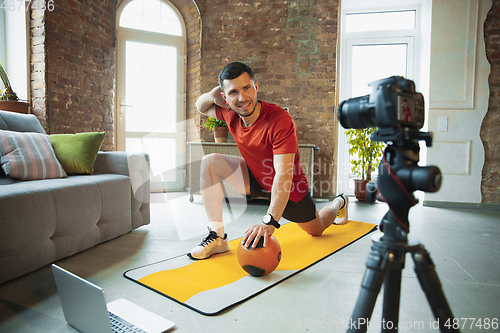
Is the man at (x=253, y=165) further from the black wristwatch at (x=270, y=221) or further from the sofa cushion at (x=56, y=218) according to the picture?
the sofa cushion at (x=56, y=218)

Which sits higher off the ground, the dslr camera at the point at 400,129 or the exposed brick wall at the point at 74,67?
the exposed brick wall at the point at 74,67

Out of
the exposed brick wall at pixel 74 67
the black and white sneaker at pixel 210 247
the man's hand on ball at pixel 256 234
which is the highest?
the exposed brick wall at pixel 74 67

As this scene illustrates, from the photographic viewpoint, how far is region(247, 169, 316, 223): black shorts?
1.85m

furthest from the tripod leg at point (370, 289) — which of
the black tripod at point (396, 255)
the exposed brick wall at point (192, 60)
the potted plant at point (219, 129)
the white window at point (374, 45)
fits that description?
the white window at point (374, 45)

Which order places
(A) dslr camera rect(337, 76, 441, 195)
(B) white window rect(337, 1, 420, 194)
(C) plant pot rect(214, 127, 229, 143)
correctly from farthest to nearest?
(B) white window rect(337, 1, 420, 194), (C) plant pot rect(214, 127, 229, 143), (A) dslr camera rect(337, 76, 441, 195)

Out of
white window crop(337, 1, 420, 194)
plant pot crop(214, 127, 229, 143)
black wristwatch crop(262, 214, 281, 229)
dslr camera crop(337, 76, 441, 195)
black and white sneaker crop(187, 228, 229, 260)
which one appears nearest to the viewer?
dslr camera crop(337, 76, 441, 195)

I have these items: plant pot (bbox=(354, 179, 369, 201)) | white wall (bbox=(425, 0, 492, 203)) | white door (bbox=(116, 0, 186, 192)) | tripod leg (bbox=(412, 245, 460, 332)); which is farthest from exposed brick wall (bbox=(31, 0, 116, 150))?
white wall (bbox=(425, 0, 492, 203))

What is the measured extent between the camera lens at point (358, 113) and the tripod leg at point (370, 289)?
1.04 ft

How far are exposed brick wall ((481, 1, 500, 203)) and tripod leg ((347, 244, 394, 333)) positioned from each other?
366 centimetres

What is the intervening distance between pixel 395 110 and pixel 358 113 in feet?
0.34

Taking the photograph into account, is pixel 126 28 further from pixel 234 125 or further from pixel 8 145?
pixel 234 125

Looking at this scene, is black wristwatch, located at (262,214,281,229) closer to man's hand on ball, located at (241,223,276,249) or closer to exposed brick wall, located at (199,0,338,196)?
man's hand on ball, located at (241,223,276,249)

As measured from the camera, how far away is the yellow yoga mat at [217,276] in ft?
4.00

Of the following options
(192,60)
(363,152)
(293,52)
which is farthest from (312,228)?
(192,60)
